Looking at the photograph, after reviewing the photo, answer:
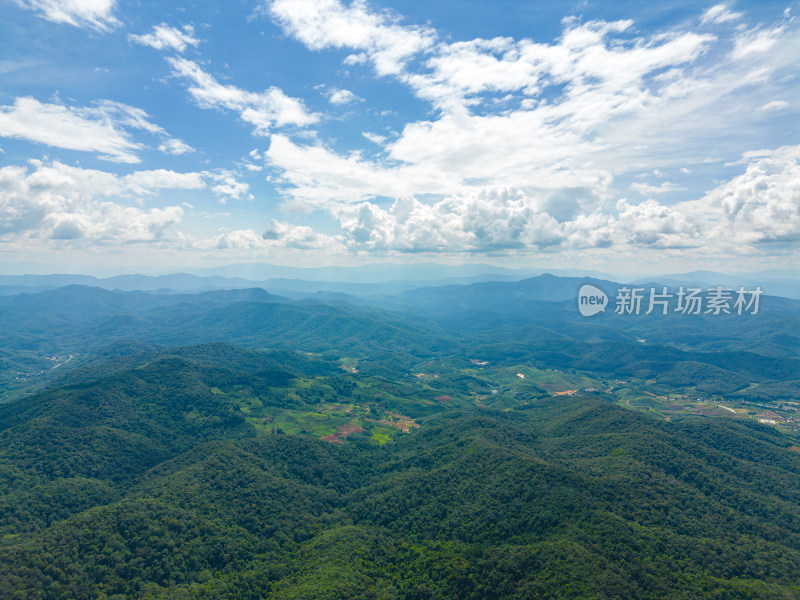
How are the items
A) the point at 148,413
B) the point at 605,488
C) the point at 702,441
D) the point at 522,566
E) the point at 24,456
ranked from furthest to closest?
the point at 148,413
the point at 702,441
the point at 24,456
the point at 605,488
the point at 522,566

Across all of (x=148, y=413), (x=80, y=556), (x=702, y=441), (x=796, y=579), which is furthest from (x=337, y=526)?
(x=702, y=441)

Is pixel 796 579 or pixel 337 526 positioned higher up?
pixel 796 579

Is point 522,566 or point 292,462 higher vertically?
point 522,566

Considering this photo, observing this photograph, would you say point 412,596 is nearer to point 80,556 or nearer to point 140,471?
point 80,556

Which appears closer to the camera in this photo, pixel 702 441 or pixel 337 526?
pixel 337 526

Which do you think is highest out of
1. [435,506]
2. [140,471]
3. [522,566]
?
[522,566]

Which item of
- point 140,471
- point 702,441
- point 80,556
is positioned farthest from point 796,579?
point 140,471

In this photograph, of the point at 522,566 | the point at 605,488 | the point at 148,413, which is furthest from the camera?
the point at 148,413

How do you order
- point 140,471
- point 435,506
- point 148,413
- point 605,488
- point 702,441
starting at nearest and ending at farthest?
point 605,488 < point 435,506 < point 140,471 < point 702,441 < point 148,413

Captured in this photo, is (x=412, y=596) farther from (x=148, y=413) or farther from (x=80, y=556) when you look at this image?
(x=148, y=413)
